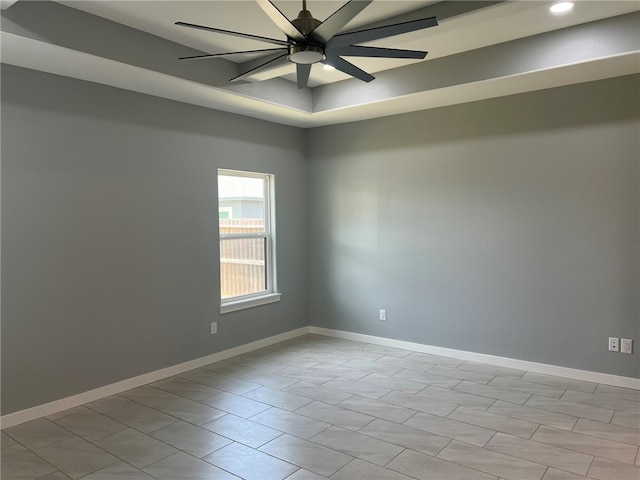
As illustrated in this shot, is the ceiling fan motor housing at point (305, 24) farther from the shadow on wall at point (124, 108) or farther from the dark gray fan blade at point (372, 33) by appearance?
the shadow on wall at point (124, 108)

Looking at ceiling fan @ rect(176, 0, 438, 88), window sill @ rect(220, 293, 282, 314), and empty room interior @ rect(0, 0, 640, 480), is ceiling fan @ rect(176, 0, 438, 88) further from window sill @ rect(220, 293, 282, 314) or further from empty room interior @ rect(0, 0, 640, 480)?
window sill @ rect(220, 293, 282, 314)

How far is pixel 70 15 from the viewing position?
2.91m

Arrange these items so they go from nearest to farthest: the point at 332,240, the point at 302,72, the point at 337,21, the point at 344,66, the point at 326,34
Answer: the point at 337,21 < the point at 326,34 < the point at 344,66 < the point at 302,72 < the point at 332,240

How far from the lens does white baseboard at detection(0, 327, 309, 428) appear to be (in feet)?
10.5

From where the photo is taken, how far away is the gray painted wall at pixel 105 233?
3.20 meters

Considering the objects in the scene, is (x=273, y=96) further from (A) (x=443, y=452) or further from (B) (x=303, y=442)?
(A) (x=443, y=452)

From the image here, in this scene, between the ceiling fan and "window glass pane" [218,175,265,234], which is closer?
the ceiling fan

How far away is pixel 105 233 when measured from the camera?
144 inches

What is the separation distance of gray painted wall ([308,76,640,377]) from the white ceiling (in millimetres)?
338

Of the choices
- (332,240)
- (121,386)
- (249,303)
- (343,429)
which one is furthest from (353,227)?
(121,386)

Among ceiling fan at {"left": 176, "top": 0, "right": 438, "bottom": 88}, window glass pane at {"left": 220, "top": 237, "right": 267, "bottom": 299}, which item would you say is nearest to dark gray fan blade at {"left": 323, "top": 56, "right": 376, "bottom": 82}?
ceiling fan at {"left": 176, "top": 0, "right": 438, "bottom": 88}

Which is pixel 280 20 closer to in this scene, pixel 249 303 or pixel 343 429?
pixel 343 429

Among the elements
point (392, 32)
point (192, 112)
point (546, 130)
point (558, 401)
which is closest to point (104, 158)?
point (192, 112)

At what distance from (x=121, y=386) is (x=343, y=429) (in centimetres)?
197
